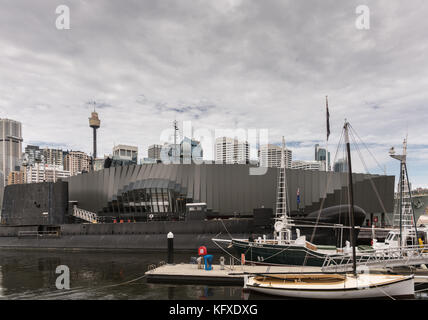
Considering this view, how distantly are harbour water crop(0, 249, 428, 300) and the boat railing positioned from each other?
3413 millimetres

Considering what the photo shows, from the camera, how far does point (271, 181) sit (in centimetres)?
5725

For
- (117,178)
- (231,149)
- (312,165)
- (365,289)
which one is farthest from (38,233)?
(312,165)

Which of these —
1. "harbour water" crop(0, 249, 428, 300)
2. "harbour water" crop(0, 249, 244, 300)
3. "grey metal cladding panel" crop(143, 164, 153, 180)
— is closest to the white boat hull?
"harbour water" crop(0, 249, 428, 300)

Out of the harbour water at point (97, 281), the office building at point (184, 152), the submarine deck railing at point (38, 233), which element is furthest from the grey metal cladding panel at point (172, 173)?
the submarine deck railing at point (38, 233)

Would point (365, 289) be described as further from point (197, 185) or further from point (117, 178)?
point (117, 178)

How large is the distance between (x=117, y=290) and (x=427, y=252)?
24.5 m

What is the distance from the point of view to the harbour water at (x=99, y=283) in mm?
21562

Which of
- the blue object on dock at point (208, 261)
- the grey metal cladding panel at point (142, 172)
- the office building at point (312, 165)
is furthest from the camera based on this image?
the office building at point (312, 165)

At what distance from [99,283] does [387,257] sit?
2300 centimetres

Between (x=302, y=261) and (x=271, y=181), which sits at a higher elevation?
(x=271, y=181)

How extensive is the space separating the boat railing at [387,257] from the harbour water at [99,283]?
3.41 metres

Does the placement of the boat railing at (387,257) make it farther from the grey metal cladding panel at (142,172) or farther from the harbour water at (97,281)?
the grey metal cladding panel at (142,172)
